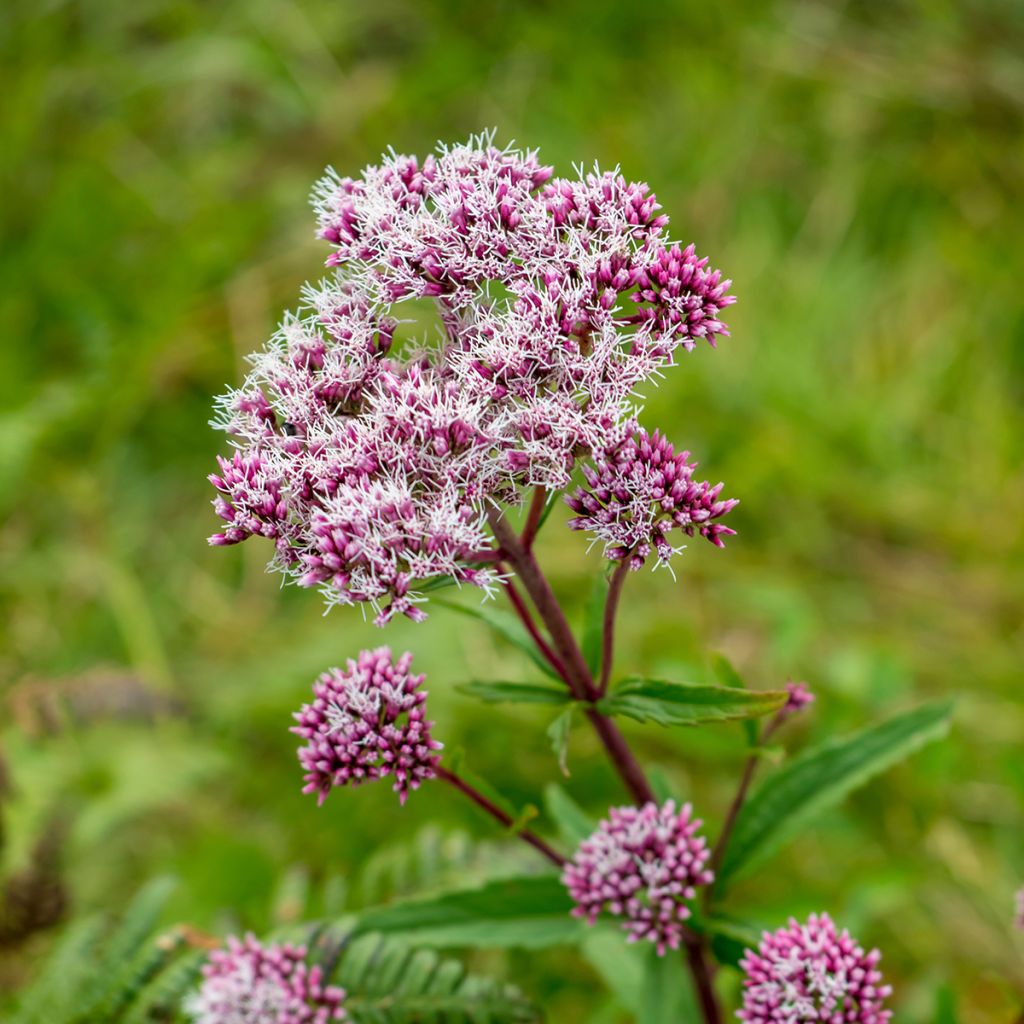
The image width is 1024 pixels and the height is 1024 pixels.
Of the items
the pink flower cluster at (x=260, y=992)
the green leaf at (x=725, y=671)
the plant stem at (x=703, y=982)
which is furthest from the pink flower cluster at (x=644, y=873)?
the pink flower cluster at (x=260, y=992)

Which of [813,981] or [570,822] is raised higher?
[570,822]

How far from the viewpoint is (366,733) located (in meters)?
1.84

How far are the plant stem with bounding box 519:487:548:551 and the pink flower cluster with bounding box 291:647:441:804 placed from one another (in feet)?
1.00

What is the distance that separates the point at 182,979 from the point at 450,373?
62.1 inches

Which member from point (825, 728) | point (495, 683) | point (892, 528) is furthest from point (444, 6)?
point (495, 683)

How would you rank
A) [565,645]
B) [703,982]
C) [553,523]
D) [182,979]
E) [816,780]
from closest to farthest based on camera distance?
[565,645]
[703,982]
[816,780]
[182,979]
[553,523]

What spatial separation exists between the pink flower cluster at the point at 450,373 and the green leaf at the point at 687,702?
369 millimetres

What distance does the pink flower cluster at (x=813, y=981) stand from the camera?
5.88 ft

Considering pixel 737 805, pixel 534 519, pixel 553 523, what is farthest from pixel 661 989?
pixel 553 523

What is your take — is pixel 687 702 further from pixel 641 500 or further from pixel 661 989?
pixel 661 989

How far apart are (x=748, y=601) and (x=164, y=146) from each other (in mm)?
4598

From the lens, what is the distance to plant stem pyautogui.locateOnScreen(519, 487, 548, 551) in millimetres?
1822

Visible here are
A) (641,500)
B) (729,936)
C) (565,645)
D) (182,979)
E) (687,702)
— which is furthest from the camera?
(182,979)

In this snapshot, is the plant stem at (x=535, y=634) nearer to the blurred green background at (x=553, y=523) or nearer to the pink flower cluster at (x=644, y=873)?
the pink flower cluster at (x=644, y=873)
